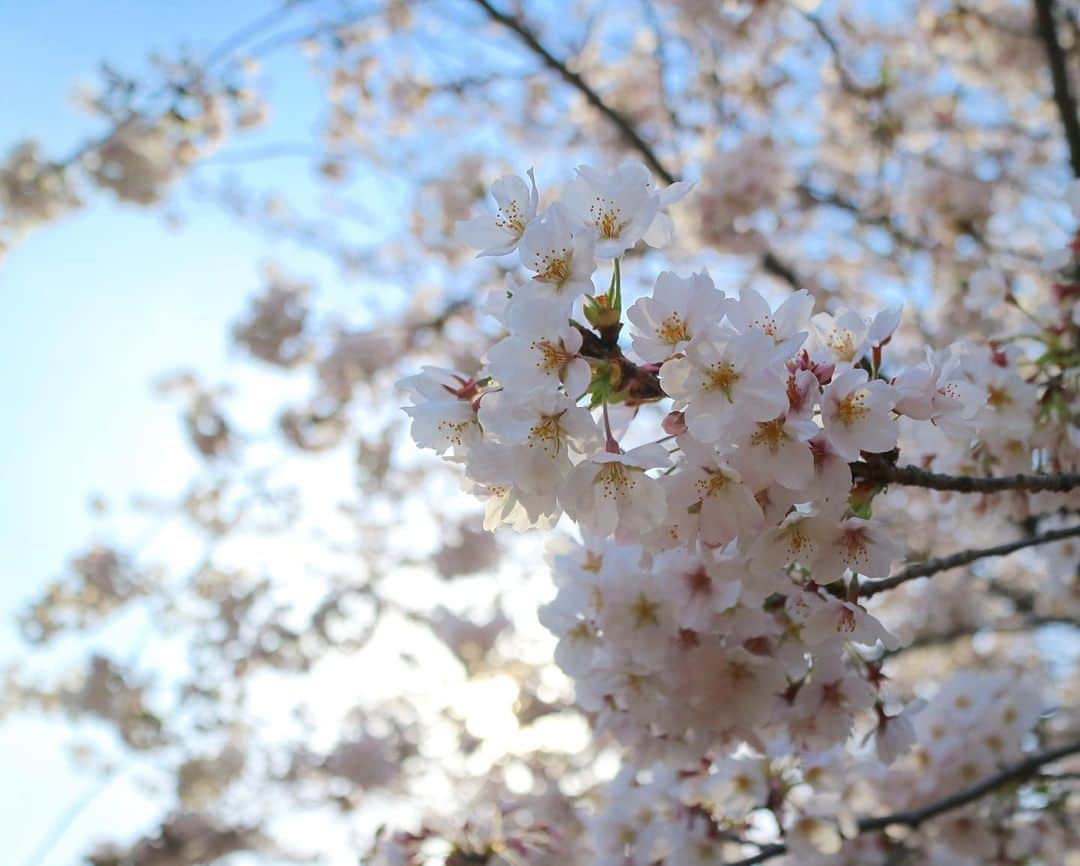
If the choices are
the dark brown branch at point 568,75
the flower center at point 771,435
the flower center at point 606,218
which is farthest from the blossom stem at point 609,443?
the dark brown branch at point 568,75

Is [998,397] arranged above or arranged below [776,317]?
above

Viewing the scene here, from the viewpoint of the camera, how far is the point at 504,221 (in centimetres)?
142

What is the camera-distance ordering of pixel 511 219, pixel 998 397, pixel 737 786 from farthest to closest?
pixel 737 786
pixel 998 397
pixel 511 219

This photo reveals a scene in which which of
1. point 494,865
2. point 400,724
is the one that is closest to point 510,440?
point 494,865

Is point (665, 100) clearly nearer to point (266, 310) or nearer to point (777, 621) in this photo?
point (266, 310)

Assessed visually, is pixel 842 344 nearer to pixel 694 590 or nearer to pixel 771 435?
pixel 771 435

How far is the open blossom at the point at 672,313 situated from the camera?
1.19m

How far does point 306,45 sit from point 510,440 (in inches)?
203

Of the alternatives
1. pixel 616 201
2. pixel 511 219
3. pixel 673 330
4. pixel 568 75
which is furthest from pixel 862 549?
pixel 568 75

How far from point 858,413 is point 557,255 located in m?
0.52

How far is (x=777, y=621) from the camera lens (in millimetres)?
1600

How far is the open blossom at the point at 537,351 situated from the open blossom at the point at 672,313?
104 mm

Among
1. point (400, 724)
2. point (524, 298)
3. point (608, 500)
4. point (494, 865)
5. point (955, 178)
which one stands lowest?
point (494, 865)

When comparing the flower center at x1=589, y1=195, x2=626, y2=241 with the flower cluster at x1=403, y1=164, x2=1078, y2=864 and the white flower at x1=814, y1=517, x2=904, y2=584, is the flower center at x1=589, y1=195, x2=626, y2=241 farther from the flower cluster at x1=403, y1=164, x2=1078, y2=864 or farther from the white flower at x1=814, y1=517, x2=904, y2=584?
the white flower at x1=814, y1=517, x2=904, y2=584
